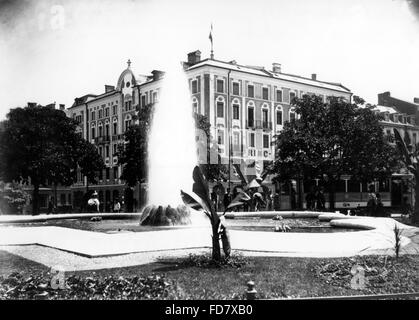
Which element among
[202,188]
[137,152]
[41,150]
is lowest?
[202,188]

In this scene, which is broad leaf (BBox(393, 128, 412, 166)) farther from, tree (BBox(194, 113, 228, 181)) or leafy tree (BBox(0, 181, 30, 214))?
leafy tree (BBox(0, 181, 30, 214))

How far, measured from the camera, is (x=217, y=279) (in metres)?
6.71

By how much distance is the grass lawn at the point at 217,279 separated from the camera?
6008 millimetres

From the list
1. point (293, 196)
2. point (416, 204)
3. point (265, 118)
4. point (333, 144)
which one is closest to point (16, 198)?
point (265, 118)

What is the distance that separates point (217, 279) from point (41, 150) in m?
16.4

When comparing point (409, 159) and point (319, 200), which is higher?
point (409, 159)

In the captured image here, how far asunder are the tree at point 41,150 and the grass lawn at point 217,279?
4931mm

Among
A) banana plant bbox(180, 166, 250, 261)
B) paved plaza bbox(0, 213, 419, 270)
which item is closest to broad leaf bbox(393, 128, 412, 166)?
paved plaza bbox(0, 213, 419, 270)

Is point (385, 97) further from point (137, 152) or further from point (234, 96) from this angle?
point (137, 152)

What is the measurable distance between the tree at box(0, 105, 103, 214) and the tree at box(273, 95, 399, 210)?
502 inches

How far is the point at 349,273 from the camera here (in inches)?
268

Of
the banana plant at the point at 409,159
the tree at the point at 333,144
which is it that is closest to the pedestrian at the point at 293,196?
the tree at the point at 333,144

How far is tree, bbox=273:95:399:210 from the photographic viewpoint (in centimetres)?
2870
